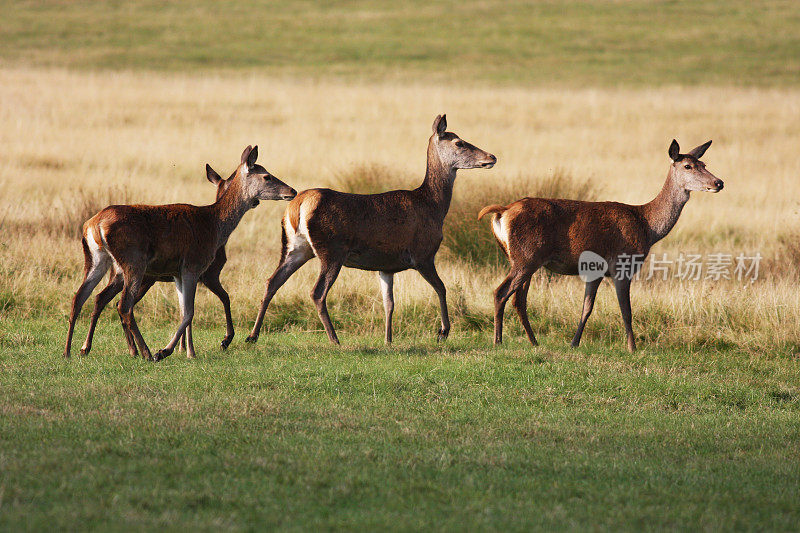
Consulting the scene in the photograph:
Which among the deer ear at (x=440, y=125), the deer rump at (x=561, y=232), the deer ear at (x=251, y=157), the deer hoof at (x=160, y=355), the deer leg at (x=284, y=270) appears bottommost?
the deer hoof at (x=160, y=355)

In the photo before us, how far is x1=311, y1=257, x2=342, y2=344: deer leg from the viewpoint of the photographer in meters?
11.1

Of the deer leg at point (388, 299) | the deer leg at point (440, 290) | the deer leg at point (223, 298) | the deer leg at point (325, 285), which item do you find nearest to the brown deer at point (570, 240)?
the deer leg at point (440, 290)

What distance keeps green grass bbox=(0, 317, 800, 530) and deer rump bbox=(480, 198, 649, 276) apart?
99cm

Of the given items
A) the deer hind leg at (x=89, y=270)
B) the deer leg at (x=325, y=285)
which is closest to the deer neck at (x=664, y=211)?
the deer leg at (x=325, y=285)

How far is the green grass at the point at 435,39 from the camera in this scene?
55.8 metres

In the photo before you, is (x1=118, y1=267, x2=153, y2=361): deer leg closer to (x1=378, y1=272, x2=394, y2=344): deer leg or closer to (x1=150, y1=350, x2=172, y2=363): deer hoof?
(x1=150, y1=350, x2=172, y2=363): deer hoof

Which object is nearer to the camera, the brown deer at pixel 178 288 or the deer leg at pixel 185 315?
the deer leg at pixel 185 315

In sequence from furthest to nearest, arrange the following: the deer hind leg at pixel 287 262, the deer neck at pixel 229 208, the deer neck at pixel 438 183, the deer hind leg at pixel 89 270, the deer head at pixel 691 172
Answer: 1. the deer neck at pixel 438 183
2. the deer head at pixel 691 172
3. the deer hind leg at pixel 287 262
4. the deer neck at pixel 229 208
5. the deer hind leg at pixel 89 270

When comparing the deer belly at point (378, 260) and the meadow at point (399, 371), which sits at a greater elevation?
the deer belly at point (378, 260)

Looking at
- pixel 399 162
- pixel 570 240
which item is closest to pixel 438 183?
pixel 570 240

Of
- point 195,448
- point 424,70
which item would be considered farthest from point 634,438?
point 424,70

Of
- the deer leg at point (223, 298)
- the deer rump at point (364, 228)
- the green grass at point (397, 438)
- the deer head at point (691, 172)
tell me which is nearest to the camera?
the green grass at point (397, 438)

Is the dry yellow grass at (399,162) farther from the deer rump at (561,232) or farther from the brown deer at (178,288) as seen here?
the brown deer at (178,288)

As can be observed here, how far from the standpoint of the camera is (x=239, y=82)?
4616 centimetres
